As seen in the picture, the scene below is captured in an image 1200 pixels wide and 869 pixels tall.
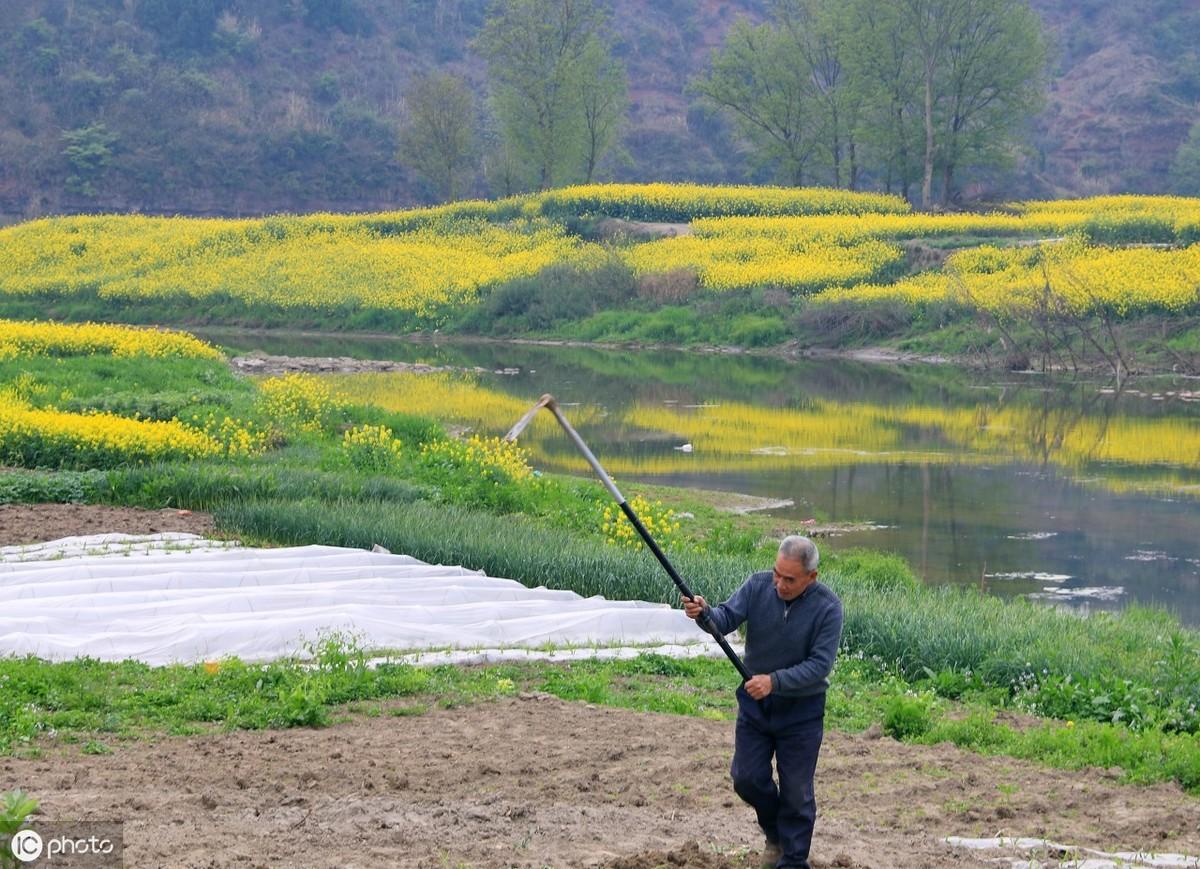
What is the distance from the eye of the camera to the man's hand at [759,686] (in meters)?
6.85

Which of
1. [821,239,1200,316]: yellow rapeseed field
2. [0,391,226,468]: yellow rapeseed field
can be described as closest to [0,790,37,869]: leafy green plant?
[0,391,226,468]: yellow rapeseed field

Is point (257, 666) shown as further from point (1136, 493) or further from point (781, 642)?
point (1136, 493)

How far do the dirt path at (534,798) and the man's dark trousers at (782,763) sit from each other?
230 mm

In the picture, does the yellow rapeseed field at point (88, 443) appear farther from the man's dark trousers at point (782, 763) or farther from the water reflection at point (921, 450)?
the man's dark trousers at point (782, 763)

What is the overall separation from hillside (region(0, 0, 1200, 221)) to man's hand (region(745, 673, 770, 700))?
7919 centimetres

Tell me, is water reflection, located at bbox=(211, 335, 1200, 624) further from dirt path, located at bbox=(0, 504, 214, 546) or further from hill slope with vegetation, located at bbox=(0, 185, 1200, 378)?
dirt path, located at bbox=(0, 504, 214, 546)

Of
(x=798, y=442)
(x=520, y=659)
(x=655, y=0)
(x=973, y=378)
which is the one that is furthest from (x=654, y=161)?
(x=520, y=659)

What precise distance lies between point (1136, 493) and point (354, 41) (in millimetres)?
86694

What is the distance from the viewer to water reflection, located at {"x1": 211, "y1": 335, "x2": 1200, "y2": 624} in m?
17.8

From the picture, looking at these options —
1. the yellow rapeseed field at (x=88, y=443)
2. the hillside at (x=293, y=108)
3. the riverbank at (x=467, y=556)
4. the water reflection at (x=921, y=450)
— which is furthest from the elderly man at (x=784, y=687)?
the hillside at (x=293, y=108)

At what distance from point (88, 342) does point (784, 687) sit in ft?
84.0

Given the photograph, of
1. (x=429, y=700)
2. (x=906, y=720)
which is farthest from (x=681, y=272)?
(x=906, y=720)

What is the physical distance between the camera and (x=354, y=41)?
102 meters

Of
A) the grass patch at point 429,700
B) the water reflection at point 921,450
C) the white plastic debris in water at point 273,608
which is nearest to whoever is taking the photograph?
the grass patch at point 429,700
